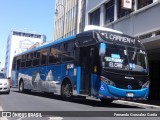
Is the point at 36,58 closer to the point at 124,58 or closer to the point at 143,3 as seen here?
the point at 143,3

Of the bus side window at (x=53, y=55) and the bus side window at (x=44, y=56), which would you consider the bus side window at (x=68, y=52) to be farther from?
the bus side window at (x=44, y=56)

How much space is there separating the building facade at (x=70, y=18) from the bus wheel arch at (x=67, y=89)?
24.9 meters

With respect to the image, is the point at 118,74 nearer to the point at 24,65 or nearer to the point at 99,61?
the point at 99,61

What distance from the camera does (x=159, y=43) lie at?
66.9 feet

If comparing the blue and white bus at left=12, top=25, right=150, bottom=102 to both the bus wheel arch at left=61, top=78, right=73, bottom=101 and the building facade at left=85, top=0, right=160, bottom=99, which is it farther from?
the building facade at left=85, top=0, right=160, bottom=99

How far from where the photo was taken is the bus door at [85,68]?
1570 cm

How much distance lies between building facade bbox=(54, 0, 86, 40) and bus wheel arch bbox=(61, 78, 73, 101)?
24943 mm

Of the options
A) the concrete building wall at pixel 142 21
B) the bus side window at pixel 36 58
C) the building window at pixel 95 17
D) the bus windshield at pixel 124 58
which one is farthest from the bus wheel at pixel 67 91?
the building window at pixel 95 17

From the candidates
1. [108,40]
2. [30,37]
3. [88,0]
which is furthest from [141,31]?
[30,37]

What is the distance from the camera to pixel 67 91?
1756 centimetres

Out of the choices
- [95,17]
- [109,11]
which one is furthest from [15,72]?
[95,17]

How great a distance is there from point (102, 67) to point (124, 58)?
122 centimetres

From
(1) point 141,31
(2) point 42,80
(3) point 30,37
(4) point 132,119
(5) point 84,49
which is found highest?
(3) point 30,37

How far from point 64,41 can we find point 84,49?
2.56 m
